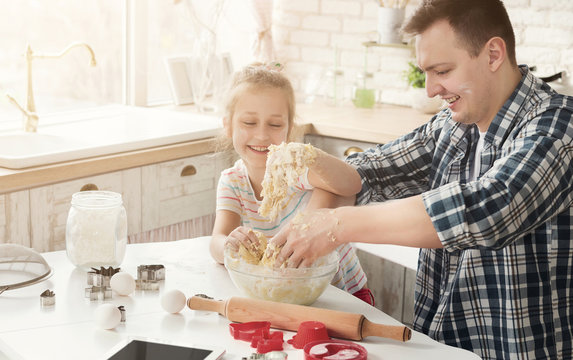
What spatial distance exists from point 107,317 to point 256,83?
999 mm

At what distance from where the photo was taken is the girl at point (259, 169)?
2012 millimetres

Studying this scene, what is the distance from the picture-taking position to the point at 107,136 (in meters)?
3.01

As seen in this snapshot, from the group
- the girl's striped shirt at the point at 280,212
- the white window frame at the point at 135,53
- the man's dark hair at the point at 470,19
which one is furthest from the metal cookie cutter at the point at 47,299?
the white window frame at the point at 135,53

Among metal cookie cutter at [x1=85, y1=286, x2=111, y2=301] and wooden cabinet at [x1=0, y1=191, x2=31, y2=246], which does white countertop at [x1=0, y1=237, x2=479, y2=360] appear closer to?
metal cookie cutter at [x1=85, y1=286, x2=111, y2=301]

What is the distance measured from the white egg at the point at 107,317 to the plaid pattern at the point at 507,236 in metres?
0.64

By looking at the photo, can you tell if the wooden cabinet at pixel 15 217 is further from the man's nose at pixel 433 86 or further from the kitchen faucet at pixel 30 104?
the man's nose at pixel 433 86

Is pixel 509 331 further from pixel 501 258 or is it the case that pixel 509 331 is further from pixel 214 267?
pixel 214 267

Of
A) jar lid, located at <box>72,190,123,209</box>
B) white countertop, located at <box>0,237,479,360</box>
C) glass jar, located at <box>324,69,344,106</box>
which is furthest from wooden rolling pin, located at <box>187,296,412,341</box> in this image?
glass jar, located at <box>324,69,344,106</box>

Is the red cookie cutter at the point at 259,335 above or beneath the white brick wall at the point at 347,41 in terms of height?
beneath

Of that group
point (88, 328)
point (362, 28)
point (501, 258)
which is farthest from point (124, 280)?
point (362, 28)

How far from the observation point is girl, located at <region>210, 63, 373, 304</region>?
2012 mm

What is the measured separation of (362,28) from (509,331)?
2.51 meters

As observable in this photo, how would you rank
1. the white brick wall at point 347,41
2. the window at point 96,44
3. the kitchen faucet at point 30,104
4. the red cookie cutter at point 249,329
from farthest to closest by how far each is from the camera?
the white brick wall at point 347,41
the window at point 96,44
the kitchen faucet at point 30,104
the red cookie cutter at point 249,329

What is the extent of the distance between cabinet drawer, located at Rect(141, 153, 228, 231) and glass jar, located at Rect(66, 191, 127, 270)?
3.43ft
